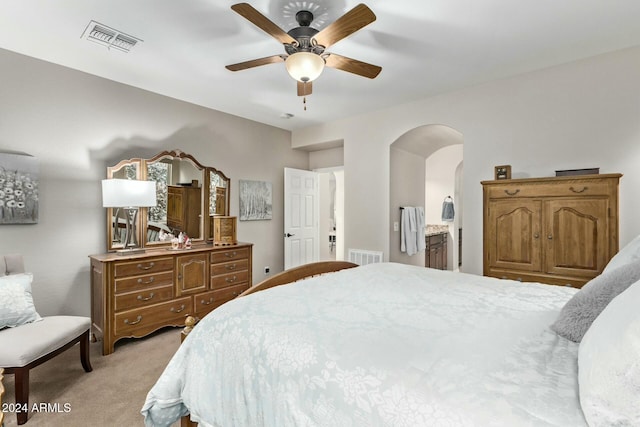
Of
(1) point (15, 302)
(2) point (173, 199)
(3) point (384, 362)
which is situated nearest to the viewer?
(3) point (384, 362)

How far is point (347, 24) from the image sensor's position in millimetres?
1892

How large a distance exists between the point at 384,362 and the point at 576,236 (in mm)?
2464

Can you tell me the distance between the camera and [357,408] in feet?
2.92

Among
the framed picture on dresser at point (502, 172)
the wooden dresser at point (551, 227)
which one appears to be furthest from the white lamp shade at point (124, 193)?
the framed picture on dresser at point (502, 172)

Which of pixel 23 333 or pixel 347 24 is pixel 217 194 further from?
pixel 347 24

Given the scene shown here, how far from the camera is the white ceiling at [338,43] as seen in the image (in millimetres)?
2143

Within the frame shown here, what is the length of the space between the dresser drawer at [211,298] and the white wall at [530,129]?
1.86m

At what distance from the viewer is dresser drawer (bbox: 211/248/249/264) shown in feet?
12.1

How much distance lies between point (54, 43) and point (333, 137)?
3.26m

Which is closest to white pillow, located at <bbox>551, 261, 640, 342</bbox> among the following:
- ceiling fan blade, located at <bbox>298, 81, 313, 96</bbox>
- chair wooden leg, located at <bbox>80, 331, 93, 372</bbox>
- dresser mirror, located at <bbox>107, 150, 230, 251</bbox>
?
ceiling fan blade, located at <bbox>298, 81, 313, 96</bbox>

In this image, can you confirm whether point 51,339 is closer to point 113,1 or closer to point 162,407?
point 162,407

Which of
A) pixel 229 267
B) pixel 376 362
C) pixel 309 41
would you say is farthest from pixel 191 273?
pixel 376 362

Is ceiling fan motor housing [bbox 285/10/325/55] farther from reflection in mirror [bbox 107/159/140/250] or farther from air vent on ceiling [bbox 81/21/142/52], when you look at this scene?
reflection in mirror [bbox 107/159/140/250]

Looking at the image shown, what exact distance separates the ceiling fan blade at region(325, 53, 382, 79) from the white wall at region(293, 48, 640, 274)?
1685 millimetres
